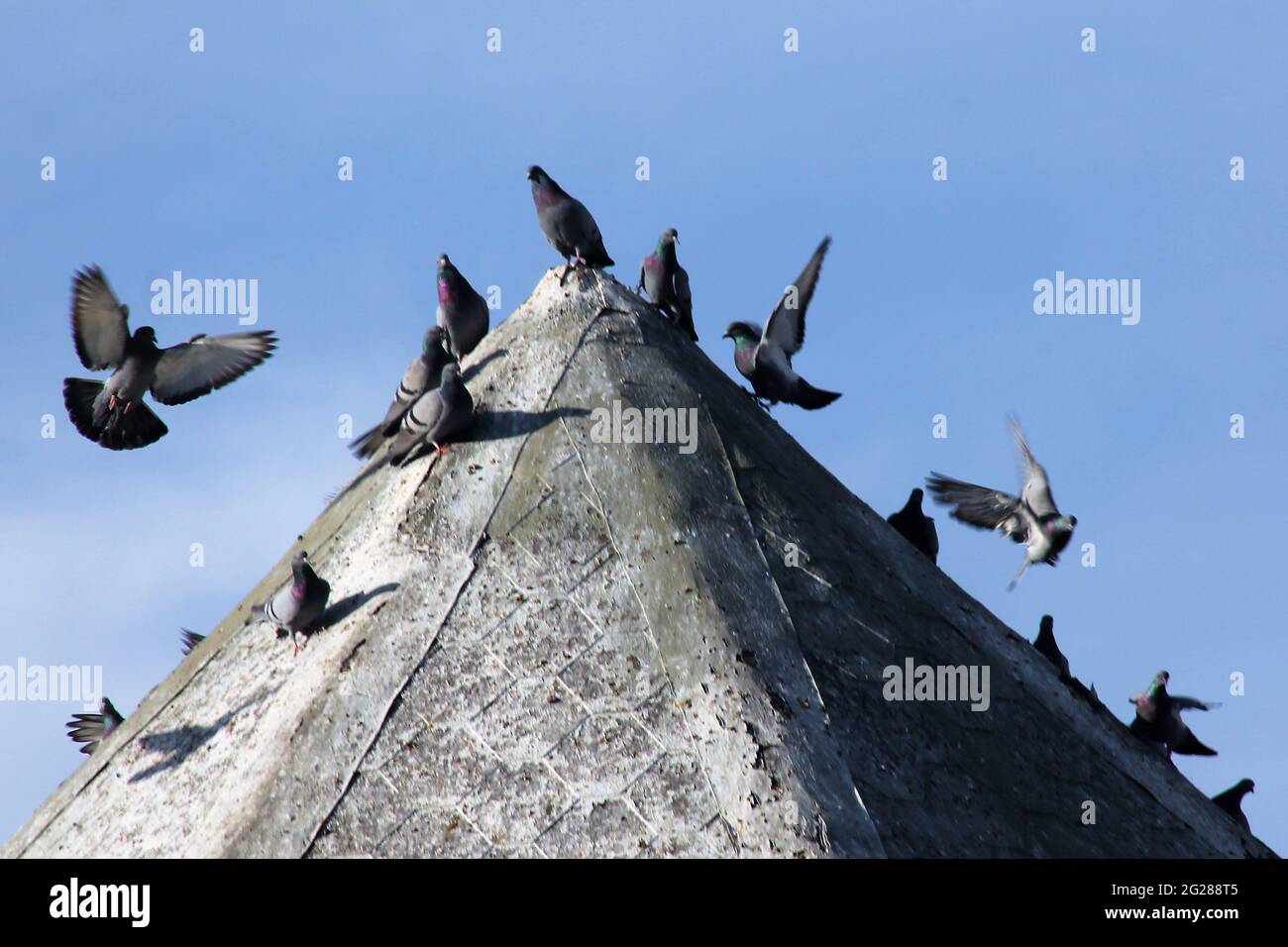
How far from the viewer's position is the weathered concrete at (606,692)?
10844 millimetres

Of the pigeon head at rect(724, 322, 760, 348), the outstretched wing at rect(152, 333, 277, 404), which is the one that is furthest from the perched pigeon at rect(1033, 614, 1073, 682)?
the outstretched wing at rect(152, 333, 277, 404)

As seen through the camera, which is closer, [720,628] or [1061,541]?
[720,628]

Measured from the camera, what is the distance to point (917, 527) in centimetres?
1734

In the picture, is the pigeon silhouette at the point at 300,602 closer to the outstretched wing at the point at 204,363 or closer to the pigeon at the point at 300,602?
the pigeon at the point at 300,602

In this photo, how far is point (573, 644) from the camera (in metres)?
11.9

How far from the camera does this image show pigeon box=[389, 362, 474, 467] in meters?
13.5

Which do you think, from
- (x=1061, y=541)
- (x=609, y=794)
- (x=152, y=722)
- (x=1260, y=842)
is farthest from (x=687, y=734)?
(x=1061, y=541)

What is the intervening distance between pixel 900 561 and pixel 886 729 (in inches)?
113

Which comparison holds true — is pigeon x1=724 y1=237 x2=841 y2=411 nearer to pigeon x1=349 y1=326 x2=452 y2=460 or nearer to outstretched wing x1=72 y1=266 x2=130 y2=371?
pigeon x1=349 y1=326 x2=452 y2=460

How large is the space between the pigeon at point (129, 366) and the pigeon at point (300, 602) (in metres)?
5.70

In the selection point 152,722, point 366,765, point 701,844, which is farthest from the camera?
point 152,722

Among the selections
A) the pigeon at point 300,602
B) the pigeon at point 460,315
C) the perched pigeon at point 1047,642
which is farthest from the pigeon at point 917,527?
the pigeon at point 300,602

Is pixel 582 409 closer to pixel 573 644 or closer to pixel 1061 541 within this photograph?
pixel 573 644

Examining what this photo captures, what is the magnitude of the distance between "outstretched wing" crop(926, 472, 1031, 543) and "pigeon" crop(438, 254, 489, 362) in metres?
5.94
